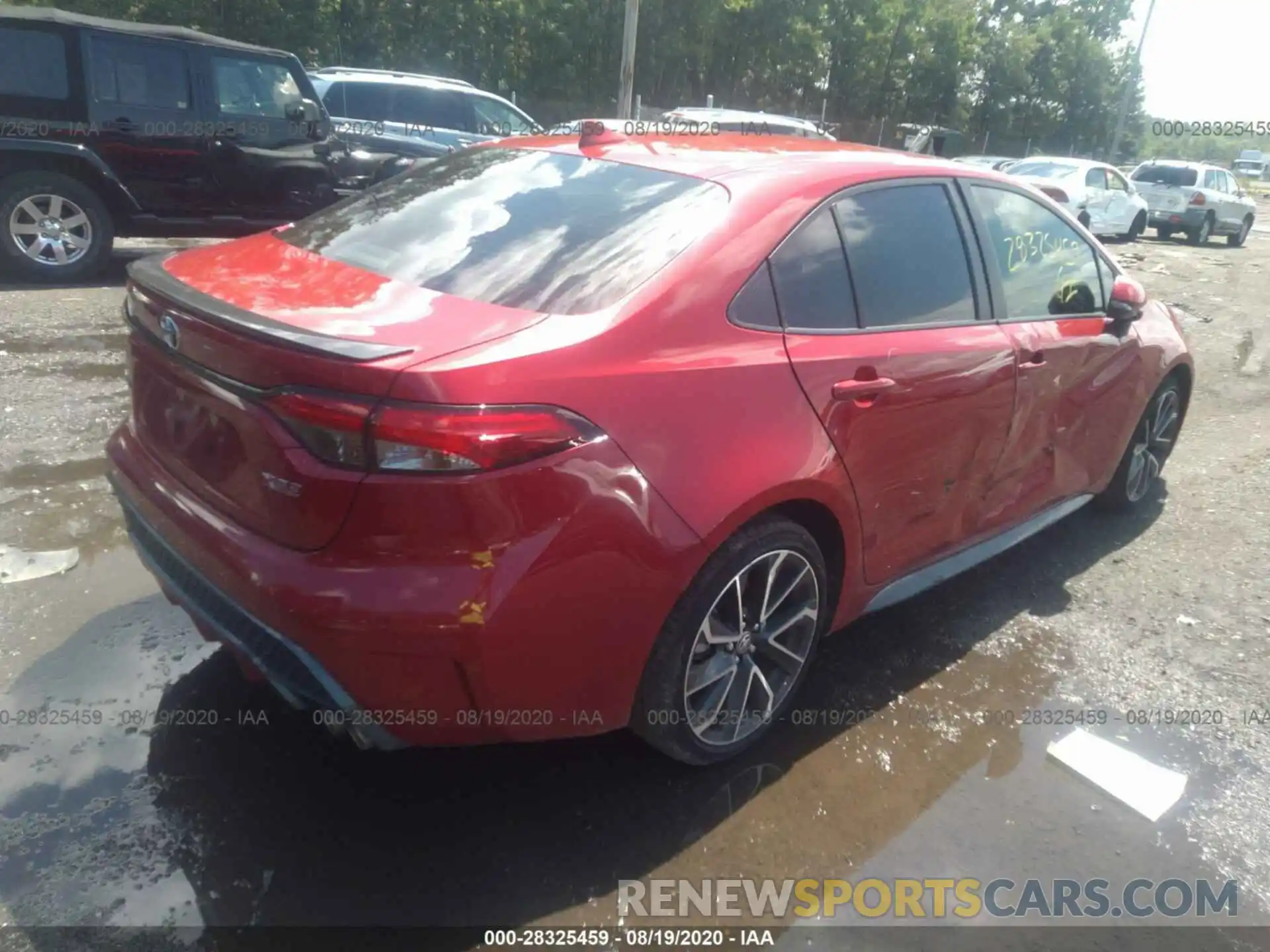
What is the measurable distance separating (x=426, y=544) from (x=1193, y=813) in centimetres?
238

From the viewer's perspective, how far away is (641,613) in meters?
2.31

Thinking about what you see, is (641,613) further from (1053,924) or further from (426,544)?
(1053,924)

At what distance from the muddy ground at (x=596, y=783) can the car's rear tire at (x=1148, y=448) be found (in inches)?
26.8

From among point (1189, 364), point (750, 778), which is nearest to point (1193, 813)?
point (750, 778)

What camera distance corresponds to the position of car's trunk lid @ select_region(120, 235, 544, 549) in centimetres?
204

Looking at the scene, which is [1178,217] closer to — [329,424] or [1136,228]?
[1136,228]

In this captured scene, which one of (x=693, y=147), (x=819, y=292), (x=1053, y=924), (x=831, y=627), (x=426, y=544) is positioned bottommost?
(x=1053, y=924)

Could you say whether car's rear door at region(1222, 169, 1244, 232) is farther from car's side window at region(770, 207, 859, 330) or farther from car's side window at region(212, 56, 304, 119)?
car's side window at region(770, 207, 859, 330)

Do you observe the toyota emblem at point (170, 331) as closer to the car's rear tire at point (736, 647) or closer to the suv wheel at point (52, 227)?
the car's rear tire at point (736, 647)

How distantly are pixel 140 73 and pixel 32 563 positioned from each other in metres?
5.78

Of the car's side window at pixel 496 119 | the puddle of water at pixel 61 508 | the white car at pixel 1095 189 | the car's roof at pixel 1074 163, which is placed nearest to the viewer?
the puddle of water at pixel 61 508

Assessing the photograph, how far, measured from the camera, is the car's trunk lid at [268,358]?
6.70 feet

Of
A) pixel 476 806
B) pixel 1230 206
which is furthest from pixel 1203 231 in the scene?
pixel 476 806

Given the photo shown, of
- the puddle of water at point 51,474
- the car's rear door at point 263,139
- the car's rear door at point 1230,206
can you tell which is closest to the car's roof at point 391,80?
the car's rear door at point 263,139
